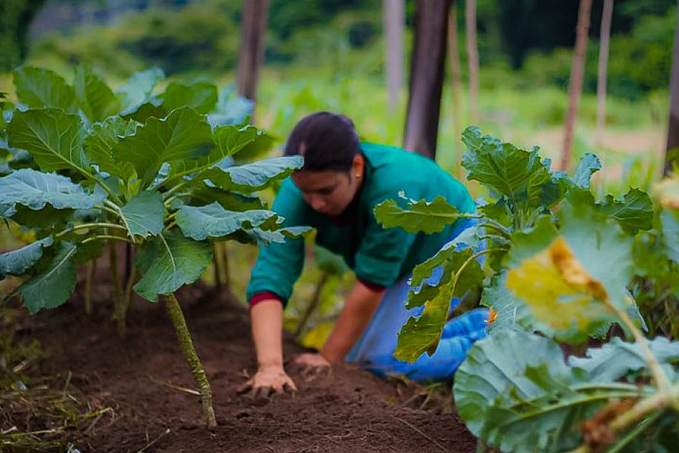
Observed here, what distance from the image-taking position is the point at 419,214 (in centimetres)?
169

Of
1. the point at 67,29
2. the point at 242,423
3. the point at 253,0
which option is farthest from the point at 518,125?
the point at 67,29

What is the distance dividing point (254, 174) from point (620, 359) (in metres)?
0.88

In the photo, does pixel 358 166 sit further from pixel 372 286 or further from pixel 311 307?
pixel 311 307

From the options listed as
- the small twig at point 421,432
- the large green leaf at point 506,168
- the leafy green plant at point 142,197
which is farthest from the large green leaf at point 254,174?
the small twig at point 421,432

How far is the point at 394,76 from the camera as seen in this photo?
621 centimetres

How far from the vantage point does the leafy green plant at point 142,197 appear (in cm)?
166

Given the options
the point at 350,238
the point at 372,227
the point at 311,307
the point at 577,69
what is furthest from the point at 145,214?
the point at 577,69

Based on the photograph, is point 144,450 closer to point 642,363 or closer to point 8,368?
point 8,368

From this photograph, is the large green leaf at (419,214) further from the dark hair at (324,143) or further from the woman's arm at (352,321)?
the woman's arm at (352,321)

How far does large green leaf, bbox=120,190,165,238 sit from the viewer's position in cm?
164

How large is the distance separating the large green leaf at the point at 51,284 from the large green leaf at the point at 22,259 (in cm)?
4

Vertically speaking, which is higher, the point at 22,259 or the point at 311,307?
the point at 22,259

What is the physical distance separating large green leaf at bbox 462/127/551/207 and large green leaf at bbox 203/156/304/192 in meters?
0.38

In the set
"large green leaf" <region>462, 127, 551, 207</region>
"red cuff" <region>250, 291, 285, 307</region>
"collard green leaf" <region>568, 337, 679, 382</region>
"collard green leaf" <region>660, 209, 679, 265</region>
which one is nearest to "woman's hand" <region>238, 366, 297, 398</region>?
"red cuff" <region>250, 291, 285, 307</region>
